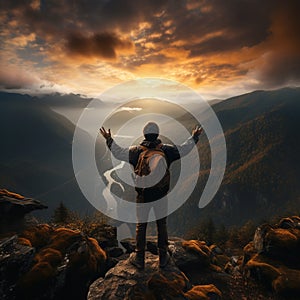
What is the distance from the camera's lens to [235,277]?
40.0 feet

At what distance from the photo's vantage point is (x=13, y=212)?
10461 mm

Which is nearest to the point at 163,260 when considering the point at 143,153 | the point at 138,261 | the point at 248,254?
the point at 138,261

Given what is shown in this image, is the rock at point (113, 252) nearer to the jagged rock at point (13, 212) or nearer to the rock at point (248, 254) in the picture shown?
the jagged rock at point (13, 212)

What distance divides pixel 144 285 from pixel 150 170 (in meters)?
4.33

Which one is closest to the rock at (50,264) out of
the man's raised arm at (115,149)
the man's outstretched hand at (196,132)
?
the man's raised arm at (115,149)

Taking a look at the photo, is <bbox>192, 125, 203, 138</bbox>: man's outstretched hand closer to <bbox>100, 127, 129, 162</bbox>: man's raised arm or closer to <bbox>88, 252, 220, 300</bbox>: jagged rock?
<bbox>100, 127, 129, 162</bbox>: man's raised arm

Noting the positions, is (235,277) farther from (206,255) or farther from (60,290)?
(60,290)

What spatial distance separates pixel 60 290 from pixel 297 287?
32.5ft

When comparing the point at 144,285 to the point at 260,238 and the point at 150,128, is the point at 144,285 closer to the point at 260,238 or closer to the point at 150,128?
the point at 150,128

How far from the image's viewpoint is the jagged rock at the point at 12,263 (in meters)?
7.32

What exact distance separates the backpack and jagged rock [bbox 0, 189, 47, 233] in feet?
18.3

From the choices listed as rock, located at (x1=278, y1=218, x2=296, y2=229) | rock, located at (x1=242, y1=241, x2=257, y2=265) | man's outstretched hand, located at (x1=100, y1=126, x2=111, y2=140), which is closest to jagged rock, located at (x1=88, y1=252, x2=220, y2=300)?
rock, located at (x1=242, y1=241, x2=257, y2=265)

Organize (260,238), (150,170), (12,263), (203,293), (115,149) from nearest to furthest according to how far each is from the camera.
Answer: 1. (12,263)
2. (150,170)
3. (203,293)
4. (115,149)
5. (260,238)

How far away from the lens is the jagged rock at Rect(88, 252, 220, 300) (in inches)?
326
